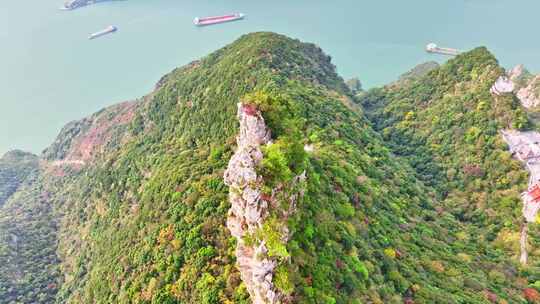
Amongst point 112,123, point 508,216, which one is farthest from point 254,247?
point 112,123

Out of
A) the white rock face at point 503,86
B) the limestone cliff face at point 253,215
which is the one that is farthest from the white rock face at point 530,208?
the limestone cliff face at point 253,215

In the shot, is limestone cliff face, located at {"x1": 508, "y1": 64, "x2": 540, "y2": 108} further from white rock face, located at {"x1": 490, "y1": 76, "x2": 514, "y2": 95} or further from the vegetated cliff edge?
white rock face, located at {"x1": 490, "y1": 76, "x2": 514, "y2": 95}

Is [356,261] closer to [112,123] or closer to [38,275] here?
[38,275]

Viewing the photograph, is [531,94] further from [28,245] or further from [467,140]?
[28,245]

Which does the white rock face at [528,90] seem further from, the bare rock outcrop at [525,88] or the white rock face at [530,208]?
the white rock face at [530,208]

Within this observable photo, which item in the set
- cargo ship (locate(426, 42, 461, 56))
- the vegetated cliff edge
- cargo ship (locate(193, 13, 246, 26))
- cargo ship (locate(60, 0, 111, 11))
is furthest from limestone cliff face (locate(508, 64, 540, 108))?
cargo ship (locate(60, 0, 111, 11))

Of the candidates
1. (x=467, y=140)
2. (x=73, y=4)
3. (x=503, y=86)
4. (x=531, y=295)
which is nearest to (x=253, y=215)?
(x=531, y=295)
